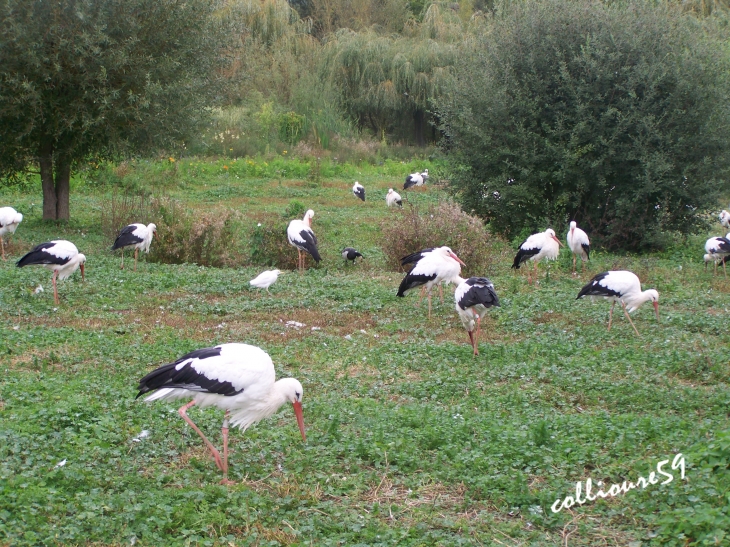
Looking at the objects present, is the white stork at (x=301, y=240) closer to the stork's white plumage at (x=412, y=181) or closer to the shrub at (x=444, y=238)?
the shrub at (x=444, y=238)

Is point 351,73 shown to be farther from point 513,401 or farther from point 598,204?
point 513,401

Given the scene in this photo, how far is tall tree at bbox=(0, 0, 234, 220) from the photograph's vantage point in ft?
53.6

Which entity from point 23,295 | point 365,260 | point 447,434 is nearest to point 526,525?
point 447,434

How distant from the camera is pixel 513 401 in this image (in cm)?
729

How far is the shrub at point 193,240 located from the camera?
15398mm

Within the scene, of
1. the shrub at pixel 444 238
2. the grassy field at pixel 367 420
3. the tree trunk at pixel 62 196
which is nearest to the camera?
the grassy field at pixel 367 420

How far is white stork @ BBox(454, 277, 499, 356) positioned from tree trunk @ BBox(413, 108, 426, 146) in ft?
98.1

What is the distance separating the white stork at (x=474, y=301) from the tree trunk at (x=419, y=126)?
98.1ft

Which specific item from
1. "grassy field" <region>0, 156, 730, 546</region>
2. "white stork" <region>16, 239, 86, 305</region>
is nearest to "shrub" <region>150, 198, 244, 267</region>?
"grassy field" <region>0, 156, 730, 546</region>

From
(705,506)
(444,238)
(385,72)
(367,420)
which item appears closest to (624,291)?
(444,238)

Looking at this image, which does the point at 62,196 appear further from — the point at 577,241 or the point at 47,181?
the point at 577,241

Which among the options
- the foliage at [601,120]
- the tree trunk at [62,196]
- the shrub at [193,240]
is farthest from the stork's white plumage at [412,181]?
the shrub at [193,240]

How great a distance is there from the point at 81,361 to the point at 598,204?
13722 mm

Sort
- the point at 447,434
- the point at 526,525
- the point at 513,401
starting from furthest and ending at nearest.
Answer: the point at 513,401 < the point at 447,434 < the point at 526,525
